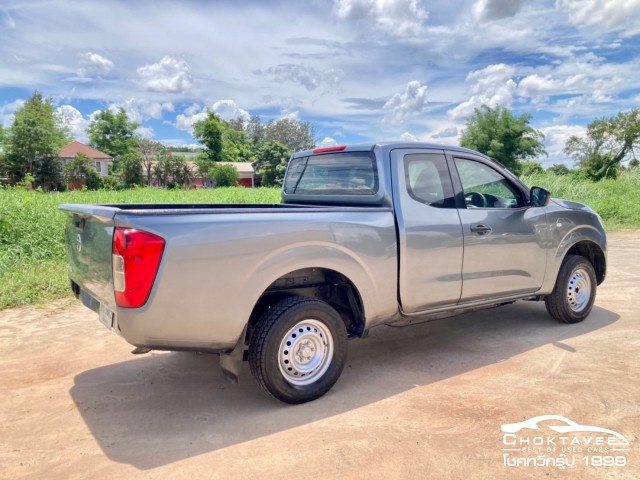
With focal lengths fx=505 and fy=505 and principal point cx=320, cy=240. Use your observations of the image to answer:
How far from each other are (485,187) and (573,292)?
5.78 ft

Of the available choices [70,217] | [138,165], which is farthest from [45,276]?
[138,165]

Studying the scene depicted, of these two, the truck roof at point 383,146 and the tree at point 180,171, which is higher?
the tree at point 180,171

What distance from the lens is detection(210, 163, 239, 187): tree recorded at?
5519 cm

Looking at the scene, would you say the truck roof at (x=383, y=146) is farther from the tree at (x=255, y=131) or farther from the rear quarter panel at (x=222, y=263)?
the tree at (x=255, y=131)

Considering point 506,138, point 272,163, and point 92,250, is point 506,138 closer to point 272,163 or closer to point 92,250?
→ point 272,163

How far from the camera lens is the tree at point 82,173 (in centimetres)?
4869

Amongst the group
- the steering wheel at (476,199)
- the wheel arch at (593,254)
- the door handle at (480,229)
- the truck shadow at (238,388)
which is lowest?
the truck shadow at (238,388)

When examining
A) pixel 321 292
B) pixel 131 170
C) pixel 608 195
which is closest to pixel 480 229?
pixel 321 292

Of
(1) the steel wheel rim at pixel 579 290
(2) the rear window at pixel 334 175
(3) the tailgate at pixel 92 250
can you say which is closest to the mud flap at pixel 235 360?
(3) the tailgate at pixel 92 250

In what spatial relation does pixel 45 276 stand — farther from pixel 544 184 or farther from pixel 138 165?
pixel 138 165

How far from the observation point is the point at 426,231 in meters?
4.12

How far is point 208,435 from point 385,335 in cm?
250

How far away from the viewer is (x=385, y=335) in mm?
5285

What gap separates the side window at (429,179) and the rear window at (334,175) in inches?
12.3
